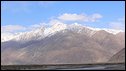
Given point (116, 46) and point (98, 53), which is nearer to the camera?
point (98, 53)

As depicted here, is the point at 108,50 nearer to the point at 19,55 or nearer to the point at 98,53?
the point at 98,53

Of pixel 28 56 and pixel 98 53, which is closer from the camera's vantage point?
pixel 98 53

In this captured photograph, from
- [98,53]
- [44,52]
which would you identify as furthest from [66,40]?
[98,53]

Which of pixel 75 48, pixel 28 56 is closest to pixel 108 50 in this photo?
pixel 75 48

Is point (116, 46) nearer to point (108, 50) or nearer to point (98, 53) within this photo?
point (108, 50)

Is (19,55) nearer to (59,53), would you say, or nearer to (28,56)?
(28,56)

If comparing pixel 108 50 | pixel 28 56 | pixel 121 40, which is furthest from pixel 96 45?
pixel 28 56

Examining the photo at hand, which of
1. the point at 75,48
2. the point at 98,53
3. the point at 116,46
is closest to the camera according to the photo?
the point at 98,53

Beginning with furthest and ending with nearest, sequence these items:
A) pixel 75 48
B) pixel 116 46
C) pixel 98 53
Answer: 1. pixel 116 46
2. pixel 75 48
3. pixel 98 53
